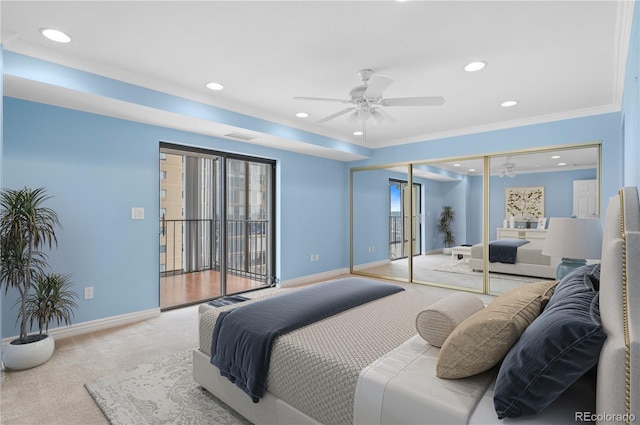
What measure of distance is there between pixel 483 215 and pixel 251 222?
353cm

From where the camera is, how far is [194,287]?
5.24m

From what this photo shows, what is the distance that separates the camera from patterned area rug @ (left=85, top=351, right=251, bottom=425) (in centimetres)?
199

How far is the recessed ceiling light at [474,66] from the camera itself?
9.51 ft

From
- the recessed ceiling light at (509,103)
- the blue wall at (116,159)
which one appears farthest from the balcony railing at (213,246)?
the recessed ceiling light at (509,103)

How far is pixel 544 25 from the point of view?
7.68 ft

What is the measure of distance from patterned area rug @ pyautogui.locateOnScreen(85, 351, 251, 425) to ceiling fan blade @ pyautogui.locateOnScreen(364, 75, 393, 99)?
258cm

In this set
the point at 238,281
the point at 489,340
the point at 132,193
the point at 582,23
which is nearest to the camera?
the point at 489,340

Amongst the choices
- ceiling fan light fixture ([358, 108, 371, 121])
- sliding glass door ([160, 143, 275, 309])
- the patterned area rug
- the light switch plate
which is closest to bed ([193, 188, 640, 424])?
the patterned area rug

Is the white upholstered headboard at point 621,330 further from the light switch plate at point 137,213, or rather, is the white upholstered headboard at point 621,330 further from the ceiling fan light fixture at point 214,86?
the light switch plate at point 137,213

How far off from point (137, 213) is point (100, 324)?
121 centimetres

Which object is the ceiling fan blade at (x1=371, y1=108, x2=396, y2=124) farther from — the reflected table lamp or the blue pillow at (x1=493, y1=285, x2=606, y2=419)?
the blue pillow at (x1=493, y1=285, x2=606, y2=419)

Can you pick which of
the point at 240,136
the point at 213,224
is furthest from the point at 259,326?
the point at 213,224

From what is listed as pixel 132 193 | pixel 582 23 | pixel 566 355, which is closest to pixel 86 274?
pixel 132 193

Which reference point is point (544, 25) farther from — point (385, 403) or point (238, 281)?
point (238, 281)
